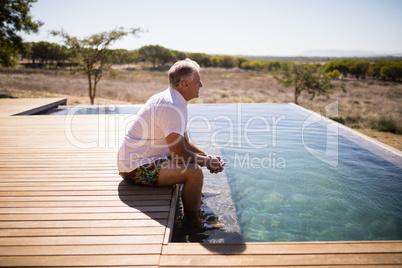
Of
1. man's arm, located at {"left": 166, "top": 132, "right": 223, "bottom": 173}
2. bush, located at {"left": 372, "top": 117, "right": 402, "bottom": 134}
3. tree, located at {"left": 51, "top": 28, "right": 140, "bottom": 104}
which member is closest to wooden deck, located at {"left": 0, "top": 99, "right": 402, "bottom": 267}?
man's arm, located at {"left": 166, "top": 132, "right": 223, "bottom": 173}

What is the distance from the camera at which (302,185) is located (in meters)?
3.45

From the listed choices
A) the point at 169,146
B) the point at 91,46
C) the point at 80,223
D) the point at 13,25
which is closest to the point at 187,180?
the point at 169,146

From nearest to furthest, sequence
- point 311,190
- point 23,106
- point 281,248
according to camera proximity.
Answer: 1. point 281,248
2. point 311,190
3. point 23,106

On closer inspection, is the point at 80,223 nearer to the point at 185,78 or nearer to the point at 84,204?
the point at 84,204

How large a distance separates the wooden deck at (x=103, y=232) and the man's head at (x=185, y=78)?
Answer: 34.0 inches

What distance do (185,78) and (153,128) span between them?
18.4 inches

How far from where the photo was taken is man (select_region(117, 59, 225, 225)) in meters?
1.90

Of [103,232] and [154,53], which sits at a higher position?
[154,53]

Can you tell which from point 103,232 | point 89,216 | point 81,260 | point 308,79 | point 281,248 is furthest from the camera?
point 308,79

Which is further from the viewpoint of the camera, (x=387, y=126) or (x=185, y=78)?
(x=387, y=126)

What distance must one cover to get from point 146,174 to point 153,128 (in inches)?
16.6

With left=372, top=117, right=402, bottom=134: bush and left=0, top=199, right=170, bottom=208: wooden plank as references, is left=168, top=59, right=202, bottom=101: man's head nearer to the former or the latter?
left=0, top=199, right=170, bottom=208: wooden plank

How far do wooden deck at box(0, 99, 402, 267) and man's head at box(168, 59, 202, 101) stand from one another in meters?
0.86

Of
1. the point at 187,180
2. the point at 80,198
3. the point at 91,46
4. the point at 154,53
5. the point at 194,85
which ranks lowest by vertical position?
the point at 80,198
